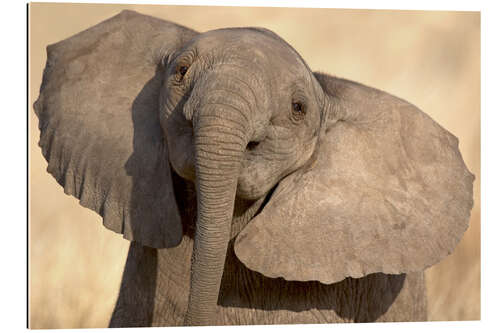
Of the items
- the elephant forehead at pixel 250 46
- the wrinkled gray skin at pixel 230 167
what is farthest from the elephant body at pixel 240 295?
the elephant forehead at pixel 250 46

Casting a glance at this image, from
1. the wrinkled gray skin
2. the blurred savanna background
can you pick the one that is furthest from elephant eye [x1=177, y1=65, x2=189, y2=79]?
the blurred savanna background

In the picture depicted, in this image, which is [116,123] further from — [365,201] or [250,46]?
[365,201]

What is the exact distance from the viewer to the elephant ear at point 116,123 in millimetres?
4023

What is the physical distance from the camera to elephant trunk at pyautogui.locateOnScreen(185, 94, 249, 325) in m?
3.43

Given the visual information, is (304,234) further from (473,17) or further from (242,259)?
(473,17)

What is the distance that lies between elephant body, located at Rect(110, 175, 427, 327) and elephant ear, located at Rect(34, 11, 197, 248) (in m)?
0.18

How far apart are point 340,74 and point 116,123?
9.61 ft

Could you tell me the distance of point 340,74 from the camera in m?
6.75

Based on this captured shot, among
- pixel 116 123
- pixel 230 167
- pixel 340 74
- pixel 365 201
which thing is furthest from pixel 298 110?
pixel 340 74

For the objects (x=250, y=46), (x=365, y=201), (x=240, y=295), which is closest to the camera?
(x=250, y=46)

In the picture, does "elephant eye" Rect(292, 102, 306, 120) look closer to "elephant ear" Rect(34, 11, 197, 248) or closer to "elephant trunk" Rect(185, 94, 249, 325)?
"elephant trunk" Rect(185, 94, 249, 325)

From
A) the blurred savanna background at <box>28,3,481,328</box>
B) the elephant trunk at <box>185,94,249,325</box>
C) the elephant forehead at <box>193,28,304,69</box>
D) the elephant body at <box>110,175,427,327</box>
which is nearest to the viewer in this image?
the elephant trunk at <box>185,94,249,325</box>
